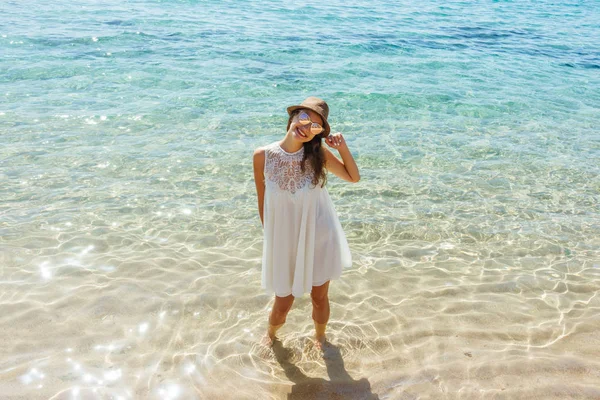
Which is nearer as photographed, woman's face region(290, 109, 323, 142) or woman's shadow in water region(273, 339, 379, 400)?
woman's face region(290, 109, 323, 142)

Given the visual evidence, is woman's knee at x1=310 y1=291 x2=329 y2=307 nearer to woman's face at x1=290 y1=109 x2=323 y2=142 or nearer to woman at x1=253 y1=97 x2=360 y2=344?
woman at x1=253 y1=97 x2=360 y2=344

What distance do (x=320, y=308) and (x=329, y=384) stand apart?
21.5 inches

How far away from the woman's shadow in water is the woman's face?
5.74 feet

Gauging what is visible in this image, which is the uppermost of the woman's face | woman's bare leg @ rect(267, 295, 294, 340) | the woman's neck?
the woman's face

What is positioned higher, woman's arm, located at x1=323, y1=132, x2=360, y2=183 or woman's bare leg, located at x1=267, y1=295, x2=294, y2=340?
woman's arm, located at x1=323, y1=132, x2=360, y2=183

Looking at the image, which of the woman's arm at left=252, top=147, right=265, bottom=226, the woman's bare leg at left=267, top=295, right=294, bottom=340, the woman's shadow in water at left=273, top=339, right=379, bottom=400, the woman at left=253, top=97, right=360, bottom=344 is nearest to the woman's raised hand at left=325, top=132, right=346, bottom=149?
the woman at left=253, top=97, right=360, bottom=344

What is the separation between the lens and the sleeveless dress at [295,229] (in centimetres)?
356

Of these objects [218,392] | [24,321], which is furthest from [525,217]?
[24,321]

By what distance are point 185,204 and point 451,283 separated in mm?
3386

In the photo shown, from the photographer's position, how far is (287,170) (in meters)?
3.54

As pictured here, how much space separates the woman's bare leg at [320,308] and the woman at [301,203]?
0.08 ft

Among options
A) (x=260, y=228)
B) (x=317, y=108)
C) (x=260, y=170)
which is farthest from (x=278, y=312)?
(x=260, y=228)

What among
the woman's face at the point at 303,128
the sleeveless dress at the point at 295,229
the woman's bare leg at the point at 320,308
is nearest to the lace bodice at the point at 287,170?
the sleeveless dress at the point at 295,229

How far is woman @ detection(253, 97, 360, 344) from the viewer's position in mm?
3498
